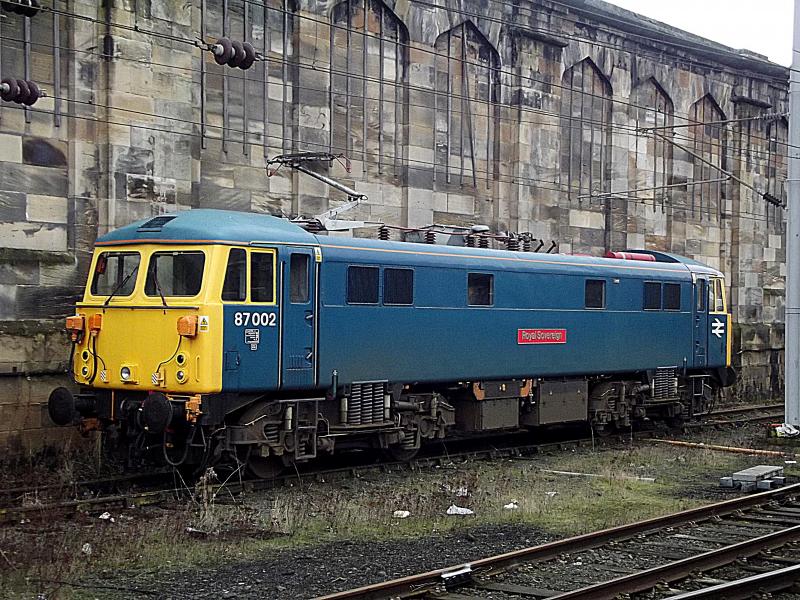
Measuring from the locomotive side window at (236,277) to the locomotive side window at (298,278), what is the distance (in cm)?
72

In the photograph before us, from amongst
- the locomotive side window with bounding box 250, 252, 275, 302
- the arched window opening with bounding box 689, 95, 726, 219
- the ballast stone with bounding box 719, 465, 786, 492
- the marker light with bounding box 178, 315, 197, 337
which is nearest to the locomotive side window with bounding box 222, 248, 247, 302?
the locomotive side window with bounding box 250, 252, 275, 302

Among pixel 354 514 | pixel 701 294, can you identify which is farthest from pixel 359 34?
pixel 354 514

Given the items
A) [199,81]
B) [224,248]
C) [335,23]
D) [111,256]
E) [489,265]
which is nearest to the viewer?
[224,248]

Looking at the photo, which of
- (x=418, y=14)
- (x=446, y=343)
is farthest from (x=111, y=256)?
(x=418, y=14)

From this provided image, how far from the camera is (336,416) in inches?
618

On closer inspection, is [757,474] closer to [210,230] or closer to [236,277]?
[236,277]

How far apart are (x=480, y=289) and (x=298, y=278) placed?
12.8ft

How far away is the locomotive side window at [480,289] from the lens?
17500mm

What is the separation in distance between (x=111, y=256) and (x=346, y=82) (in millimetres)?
8259

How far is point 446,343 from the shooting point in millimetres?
17062

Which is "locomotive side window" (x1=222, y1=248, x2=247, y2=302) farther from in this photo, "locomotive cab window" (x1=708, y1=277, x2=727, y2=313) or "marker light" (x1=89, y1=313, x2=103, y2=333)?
"locomotive cab window" (x1=708, y1=277, x2=727, y2=313)

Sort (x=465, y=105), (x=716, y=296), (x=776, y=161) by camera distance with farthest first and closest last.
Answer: (x=776, y=161) < (x=465, y=105) < (x=716, y=296)

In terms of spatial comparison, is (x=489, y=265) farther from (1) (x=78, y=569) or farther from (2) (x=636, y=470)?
(1) (x=78, y=569)

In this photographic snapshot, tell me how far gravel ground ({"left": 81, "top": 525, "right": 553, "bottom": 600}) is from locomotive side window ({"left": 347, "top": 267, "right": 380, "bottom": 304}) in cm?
454
